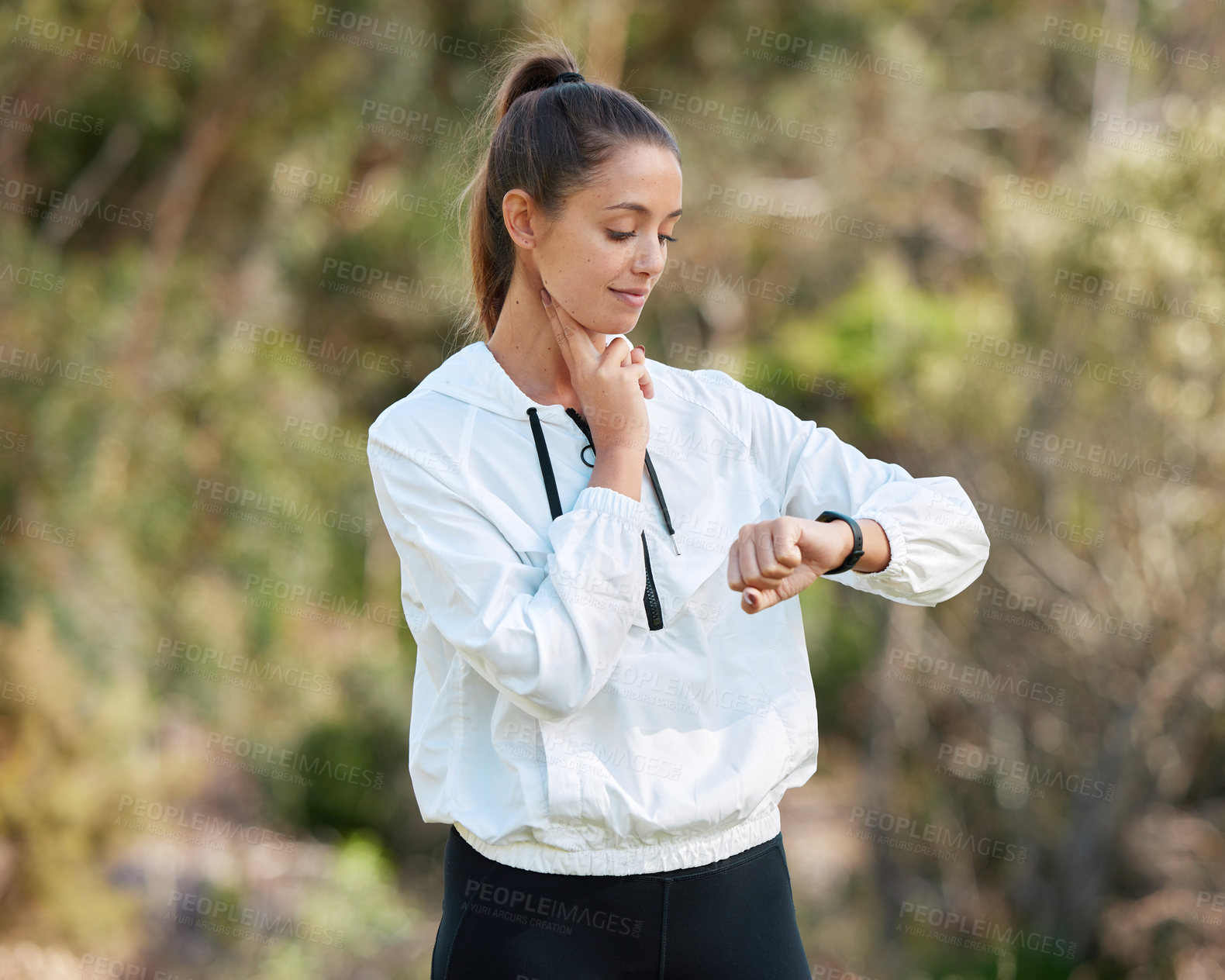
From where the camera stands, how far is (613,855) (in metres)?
1.28

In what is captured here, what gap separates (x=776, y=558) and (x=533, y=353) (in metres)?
0.45

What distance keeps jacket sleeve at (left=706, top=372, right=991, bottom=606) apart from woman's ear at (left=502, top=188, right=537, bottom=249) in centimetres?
36

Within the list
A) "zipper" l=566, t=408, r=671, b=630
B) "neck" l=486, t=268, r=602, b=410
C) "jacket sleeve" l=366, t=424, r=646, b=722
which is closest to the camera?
"jacket sleeve" l=366, t=424, r=646, b=722

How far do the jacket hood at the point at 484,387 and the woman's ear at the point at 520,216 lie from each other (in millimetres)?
153

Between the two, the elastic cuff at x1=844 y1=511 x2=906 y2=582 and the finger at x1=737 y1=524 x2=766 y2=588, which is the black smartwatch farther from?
the finger at x1=737 y1=524 x2=766 y2=588

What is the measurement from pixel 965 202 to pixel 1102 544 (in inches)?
183

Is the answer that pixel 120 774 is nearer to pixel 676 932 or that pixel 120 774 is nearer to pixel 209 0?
pixel 209 0

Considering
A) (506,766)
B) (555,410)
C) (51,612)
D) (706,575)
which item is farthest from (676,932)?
(51,612)

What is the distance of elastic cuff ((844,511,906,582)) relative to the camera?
1371 millimetres

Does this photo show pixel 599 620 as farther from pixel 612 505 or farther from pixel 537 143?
pixel 537 143

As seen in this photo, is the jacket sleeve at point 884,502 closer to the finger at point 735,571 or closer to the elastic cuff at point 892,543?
the elastic cuff at point 892,543

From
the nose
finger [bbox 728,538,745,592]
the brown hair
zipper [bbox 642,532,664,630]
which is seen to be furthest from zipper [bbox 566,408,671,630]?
the brown hair

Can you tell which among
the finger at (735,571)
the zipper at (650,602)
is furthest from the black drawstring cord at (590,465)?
the finger at (735,571)

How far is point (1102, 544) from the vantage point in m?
4.94
